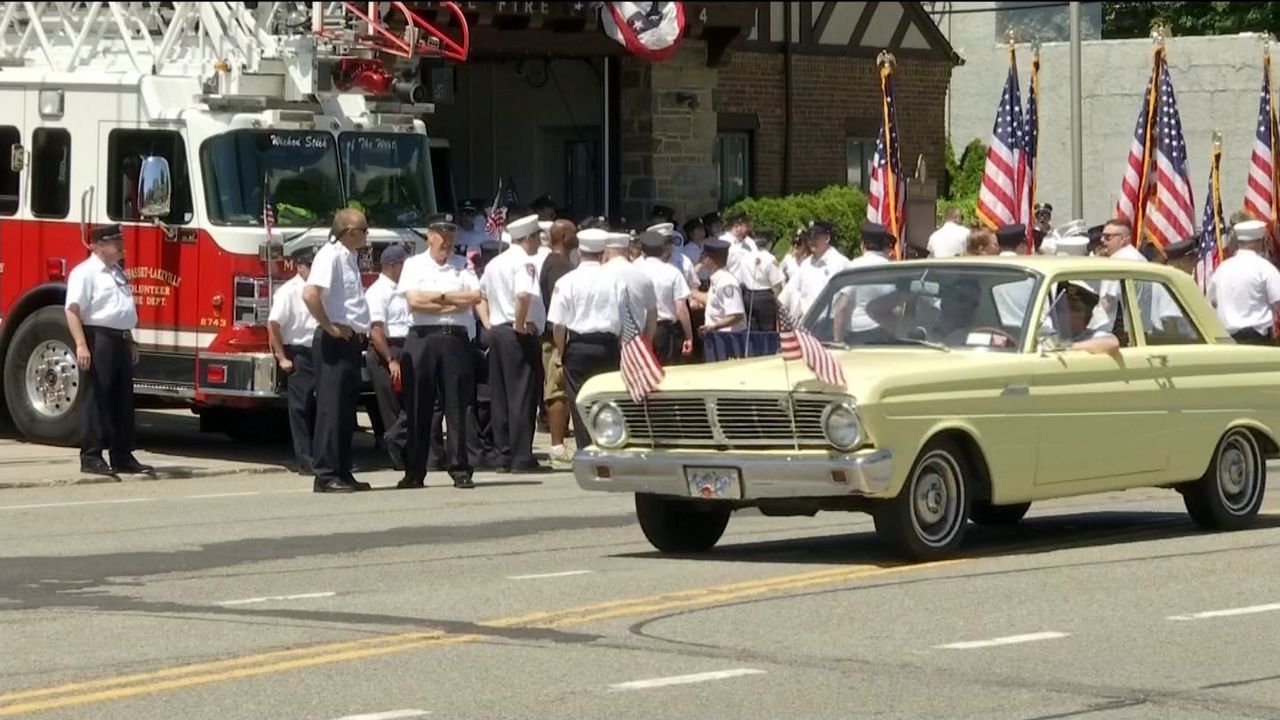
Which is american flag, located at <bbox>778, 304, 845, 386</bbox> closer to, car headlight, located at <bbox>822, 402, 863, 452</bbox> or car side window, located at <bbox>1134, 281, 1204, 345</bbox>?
car headlight, located at <bbox>822, 402, 863, 452</bbox>

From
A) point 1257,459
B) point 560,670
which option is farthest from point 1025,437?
point 560,670

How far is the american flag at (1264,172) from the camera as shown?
25922 mm

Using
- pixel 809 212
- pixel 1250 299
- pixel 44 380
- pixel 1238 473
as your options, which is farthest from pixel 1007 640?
pixel 809 212

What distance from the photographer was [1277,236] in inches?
1011

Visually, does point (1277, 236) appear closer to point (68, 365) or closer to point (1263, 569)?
point (68, 365)

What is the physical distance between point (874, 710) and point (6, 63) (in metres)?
14.0

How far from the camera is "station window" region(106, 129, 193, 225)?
18828 mm

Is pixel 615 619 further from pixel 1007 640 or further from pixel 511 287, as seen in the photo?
pixel 511 287

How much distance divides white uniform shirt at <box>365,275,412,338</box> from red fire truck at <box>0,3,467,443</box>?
39.9 inches

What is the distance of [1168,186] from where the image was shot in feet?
80.7

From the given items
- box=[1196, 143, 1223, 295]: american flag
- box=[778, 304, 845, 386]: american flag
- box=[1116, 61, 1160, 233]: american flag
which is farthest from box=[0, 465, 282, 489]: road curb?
box=[1196, 143, 1223, 295]: american flag

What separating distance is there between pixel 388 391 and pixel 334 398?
1.08 metres

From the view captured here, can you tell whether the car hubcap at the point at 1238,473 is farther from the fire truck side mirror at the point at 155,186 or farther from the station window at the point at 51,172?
the station window at the point at 51,172

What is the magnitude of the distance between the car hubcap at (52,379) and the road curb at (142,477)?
4.61ft
